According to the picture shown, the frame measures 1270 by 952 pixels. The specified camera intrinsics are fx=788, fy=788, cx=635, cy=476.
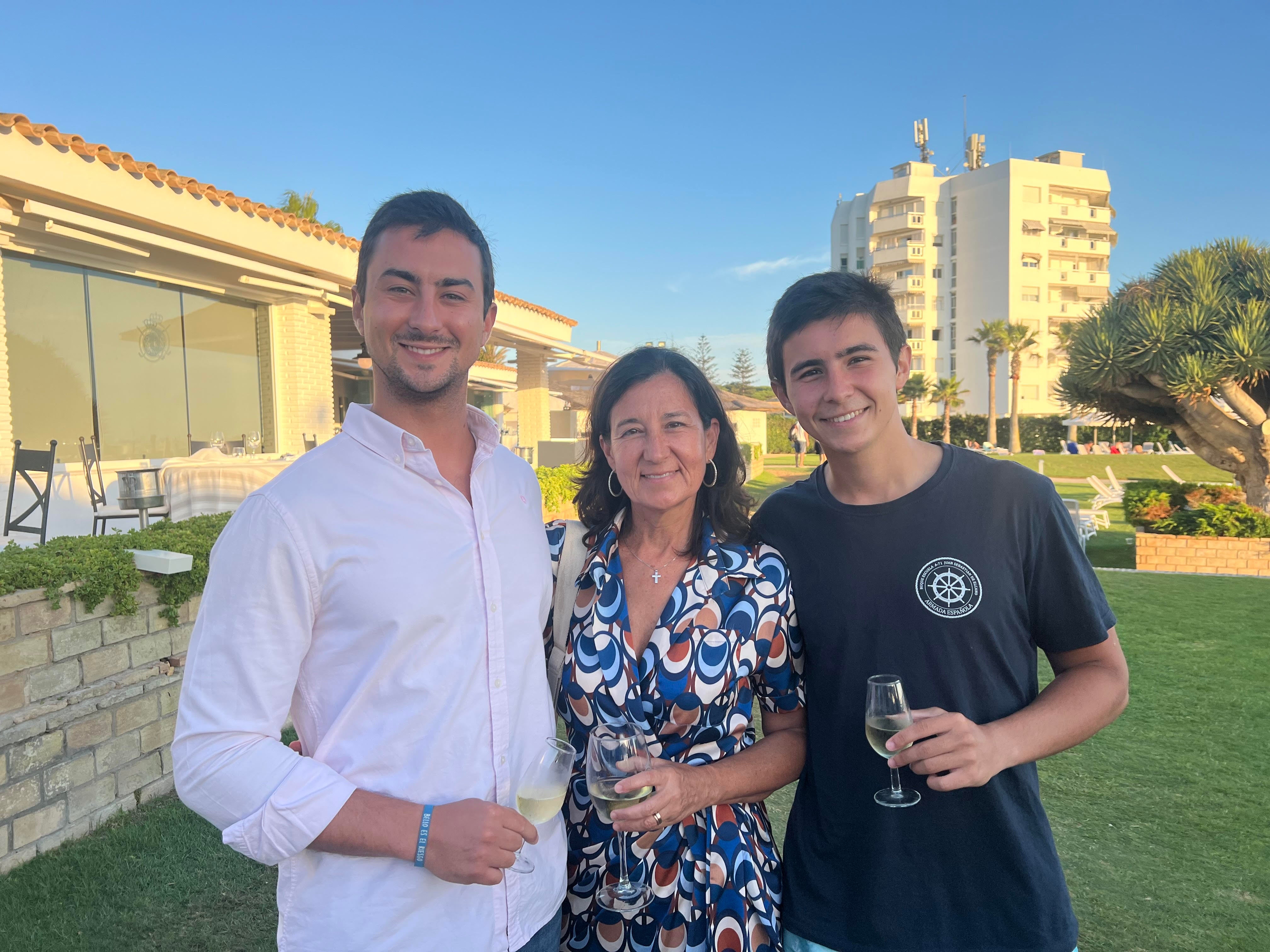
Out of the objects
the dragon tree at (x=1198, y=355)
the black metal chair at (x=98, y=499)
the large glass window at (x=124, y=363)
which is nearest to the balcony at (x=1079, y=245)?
the dragon tree at (x=1198, y=355)

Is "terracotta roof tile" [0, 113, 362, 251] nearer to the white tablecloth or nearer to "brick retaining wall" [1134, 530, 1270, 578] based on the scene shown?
the white tablecloth

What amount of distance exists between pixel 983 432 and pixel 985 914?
53630 millimetres

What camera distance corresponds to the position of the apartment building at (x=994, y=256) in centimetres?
6631

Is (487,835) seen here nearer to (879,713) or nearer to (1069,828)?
(879,713)

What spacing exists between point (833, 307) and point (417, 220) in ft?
3.76

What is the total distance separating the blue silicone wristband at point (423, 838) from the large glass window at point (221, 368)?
1172 cm

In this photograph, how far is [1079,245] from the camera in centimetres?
6794

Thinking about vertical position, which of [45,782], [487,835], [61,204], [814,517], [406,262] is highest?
[61,204]

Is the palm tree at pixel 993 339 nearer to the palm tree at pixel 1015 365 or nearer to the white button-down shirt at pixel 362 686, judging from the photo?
the palm tree at pixel 1015 365

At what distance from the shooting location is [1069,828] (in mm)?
4480

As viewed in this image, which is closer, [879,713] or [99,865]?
[879,713]

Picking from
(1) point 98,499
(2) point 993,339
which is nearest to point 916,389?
(2) point 993,339

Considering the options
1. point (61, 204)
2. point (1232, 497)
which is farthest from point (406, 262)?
point (1232, 497)

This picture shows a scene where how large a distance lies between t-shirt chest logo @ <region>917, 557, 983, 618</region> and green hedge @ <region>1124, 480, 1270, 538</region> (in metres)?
12.3
